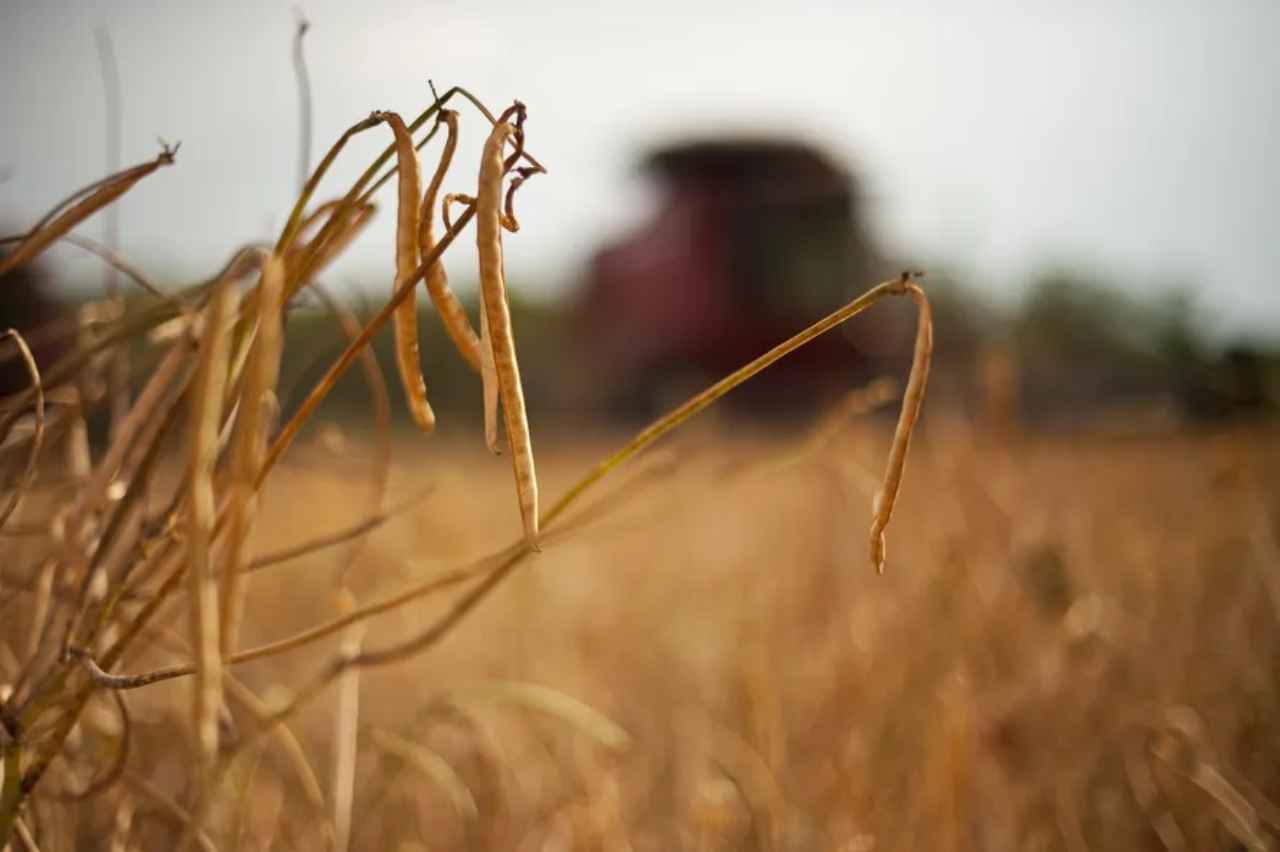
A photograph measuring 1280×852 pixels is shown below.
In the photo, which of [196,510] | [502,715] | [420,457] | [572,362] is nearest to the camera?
[196,510]

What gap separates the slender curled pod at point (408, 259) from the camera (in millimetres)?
202

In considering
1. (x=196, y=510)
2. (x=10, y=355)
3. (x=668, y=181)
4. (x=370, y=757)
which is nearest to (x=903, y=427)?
(x=196, y=510)

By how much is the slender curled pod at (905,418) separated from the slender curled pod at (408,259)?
100 millimetres

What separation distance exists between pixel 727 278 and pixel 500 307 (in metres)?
5.20

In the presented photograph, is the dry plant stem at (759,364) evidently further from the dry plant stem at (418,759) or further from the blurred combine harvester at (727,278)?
the blurred combine harvester at (727,278)

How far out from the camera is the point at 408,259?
0.69 feet

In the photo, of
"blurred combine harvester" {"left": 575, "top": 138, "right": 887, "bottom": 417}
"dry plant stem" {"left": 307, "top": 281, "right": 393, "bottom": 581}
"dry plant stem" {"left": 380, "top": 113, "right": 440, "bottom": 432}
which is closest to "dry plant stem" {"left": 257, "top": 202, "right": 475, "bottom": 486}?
"dry plant stem" {"left": 380, "top": 113, "right": 440, "bottom": 432}

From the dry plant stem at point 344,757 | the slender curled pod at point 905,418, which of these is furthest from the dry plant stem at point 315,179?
the dry plant stem at point 344,757

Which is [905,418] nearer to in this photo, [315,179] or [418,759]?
[315,179]

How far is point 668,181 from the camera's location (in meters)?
6.15

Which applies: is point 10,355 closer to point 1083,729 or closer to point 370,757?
point 370,757

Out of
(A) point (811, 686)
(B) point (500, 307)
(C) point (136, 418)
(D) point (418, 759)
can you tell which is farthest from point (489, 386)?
(A) point (811, 686)

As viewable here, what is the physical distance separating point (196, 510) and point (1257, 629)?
0.73 m

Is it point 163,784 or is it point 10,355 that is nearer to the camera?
point 10,355
